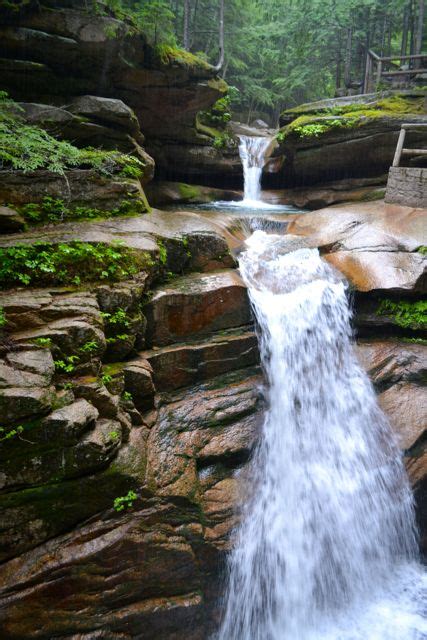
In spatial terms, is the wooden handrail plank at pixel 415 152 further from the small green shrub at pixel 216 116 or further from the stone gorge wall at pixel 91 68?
the small green shrub at pixel 216 116

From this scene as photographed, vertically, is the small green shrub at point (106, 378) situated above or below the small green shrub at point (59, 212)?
below

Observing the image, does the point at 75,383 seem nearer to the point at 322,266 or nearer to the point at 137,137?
the point at 322,266

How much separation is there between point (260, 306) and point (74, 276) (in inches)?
117

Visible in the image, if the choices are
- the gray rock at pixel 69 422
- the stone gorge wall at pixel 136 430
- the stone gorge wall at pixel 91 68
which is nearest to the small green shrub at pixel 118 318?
the stone gorge wall at pixel 136 430

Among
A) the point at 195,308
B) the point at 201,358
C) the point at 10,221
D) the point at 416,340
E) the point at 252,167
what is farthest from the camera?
the point at 252,167

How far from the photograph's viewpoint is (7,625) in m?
3.36

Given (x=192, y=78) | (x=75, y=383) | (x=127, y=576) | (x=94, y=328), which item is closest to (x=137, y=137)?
(x=192, y=78)

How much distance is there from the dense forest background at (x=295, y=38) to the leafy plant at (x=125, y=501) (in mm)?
16590

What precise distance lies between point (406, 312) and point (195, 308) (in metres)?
3.79

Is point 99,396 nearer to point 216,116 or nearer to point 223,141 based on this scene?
point 223,141

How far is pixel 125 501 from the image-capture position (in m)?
4.01

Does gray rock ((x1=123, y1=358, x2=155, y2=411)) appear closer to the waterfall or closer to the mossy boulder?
the mossy boulder

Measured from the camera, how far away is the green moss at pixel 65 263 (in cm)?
455

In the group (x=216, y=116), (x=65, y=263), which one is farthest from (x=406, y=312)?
(x=216, y=116)
